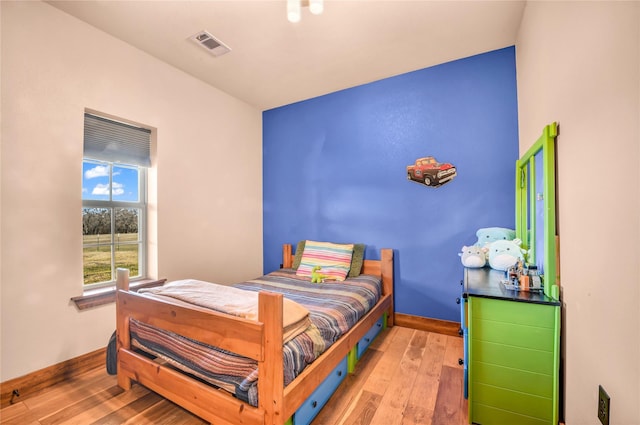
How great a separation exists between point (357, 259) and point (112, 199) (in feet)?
7.72

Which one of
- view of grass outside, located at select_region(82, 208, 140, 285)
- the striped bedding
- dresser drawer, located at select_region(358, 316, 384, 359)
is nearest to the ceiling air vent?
view of grass outside, located at select_region(82, 208, 140, 285)

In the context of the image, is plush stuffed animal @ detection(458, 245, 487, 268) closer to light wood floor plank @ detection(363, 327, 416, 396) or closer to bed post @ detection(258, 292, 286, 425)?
light wood floor plank @ detection(363, 327, 416, 396)

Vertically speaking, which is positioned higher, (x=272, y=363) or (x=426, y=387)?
(x=272, y=363)

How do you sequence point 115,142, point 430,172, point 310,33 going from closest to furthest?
point 310,33, point 115,142, point 430,172

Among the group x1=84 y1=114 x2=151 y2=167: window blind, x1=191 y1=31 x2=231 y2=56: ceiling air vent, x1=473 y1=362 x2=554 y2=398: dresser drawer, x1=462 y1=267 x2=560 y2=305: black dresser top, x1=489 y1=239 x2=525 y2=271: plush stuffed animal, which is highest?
x1=191 y1=31 x2=231 y2=56: ceiling air vent

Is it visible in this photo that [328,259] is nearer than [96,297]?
No

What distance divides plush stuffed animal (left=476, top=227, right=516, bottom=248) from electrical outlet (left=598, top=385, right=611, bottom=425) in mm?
1371

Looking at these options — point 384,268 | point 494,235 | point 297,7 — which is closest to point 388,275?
point 384,268

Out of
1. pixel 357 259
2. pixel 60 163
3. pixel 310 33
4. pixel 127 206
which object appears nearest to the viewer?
pixel 60 163

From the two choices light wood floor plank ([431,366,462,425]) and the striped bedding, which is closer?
the striped bedding

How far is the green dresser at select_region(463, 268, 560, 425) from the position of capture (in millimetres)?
1361

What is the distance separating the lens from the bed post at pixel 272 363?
1.22 metres

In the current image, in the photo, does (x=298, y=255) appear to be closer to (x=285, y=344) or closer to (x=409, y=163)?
(x=409, y=163)

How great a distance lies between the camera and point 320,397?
5.38 feet
